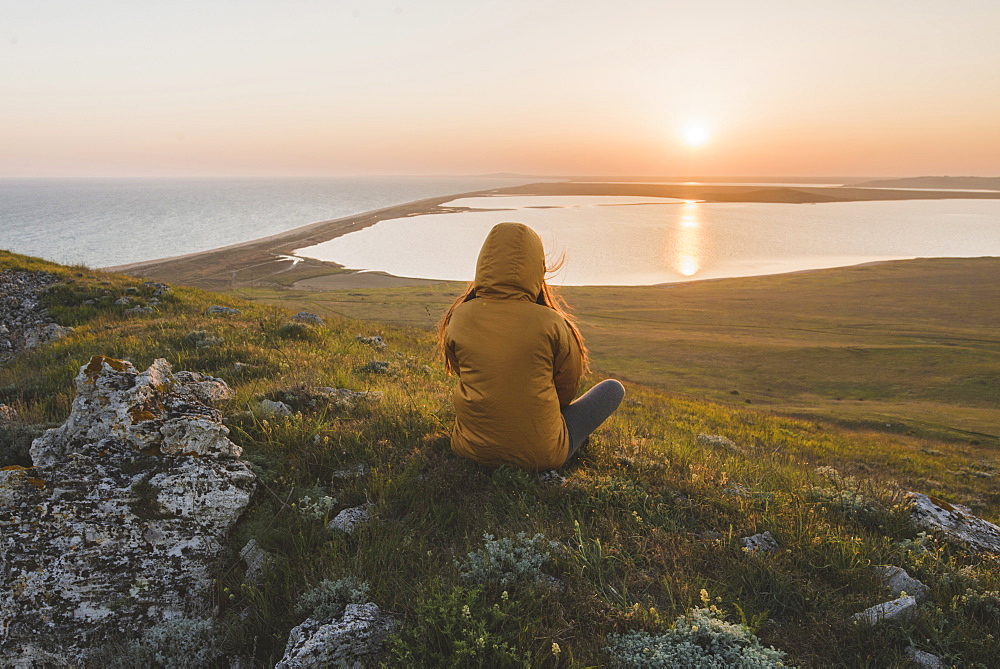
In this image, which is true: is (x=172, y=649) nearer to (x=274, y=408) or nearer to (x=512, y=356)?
(x=274, y=408)

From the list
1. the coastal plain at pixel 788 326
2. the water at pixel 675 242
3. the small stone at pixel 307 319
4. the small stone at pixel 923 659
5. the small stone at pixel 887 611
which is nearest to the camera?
the small stone at pixel 923 659

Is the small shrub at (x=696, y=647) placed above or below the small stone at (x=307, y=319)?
below

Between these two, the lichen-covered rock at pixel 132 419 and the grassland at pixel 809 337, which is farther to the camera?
the grassland at pixel 809 337

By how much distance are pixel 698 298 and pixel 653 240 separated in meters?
58.7

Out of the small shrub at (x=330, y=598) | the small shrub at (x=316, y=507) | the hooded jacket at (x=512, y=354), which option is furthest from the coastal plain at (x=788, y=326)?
the small shrub at (x=330, y=598)

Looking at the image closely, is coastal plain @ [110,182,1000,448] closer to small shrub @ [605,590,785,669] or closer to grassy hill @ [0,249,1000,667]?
grassy hill @ [0,249,1000,667]

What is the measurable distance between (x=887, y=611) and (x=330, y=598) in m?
3.65

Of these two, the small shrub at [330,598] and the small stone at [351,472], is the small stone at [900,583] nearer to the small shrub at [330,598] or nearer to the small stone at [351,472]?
the small shrub at [330,598]

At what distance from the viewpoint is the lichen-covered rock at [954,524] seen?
465 centimetres

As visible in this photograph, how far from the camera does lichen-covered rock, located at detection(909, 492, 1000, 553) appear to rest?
4.65m

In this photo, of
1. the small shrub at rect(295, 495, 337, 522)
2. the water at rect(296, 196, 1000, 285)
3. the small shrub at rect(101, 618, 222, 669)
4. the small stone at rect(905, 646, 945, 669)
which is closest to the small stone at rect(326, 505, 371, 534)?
the small shrub at rect(295, 495, 337, 522)

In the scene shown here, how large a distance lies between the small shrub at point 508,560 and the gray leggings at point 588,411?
1.38 meters

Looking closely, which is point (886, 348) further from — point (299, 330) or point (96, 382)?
point (96, 382)

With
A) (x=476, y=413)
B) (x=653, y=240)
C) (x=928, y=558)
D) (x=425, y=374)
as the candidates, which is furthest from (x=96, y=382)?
(x=653, y=240)
